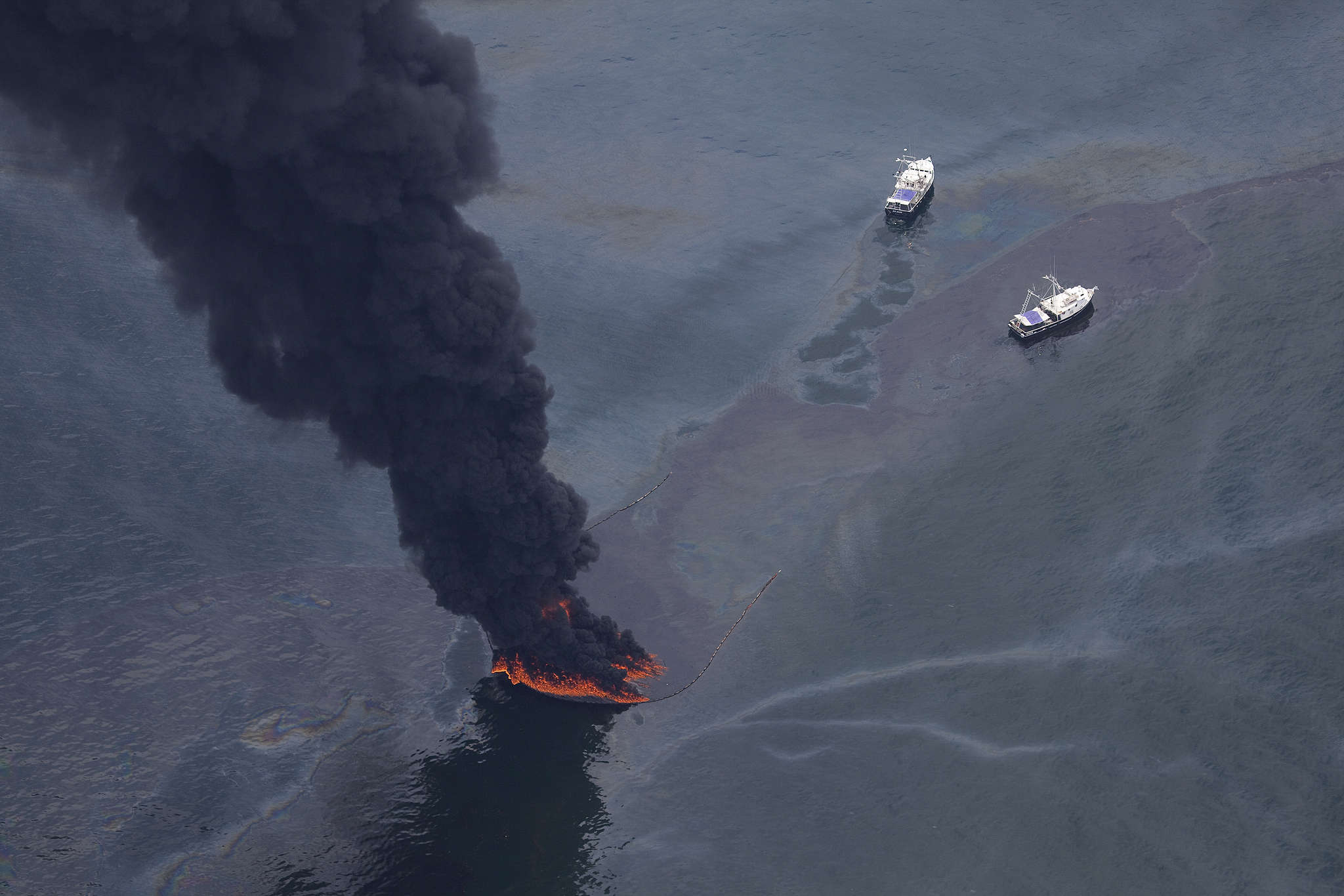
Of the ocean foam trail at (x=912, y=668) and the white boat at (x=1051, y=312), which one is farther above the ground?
the white boat at (x=1051, y=312)

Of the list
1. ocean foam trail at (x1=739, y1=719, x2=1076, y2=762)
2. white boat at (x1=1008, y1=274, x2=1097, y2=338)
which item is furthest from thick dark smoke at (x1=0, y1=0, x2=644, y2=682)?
white boat at (x1=1008, y1=274, x2=1097, y2=338)

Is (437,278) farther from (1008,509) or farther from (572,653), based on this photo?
(1008,509)

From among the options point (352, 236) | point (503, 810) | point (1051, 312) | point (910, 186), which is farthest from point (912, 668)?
point (910, 186)

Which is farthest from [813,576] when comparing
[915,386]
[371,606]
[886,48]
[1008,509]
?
[886,48]

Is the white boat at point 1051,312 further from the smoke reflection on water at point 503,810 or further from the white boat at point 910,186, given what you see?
the smoke reflection on water at point 503,810

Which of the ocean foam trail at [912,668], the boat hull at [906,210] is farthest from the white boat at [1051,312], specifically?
the ocean foam trail at [912,668]

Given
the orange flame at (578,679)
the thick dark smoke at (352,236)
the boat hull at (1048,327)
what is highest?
the boat hull at (1048,327)
